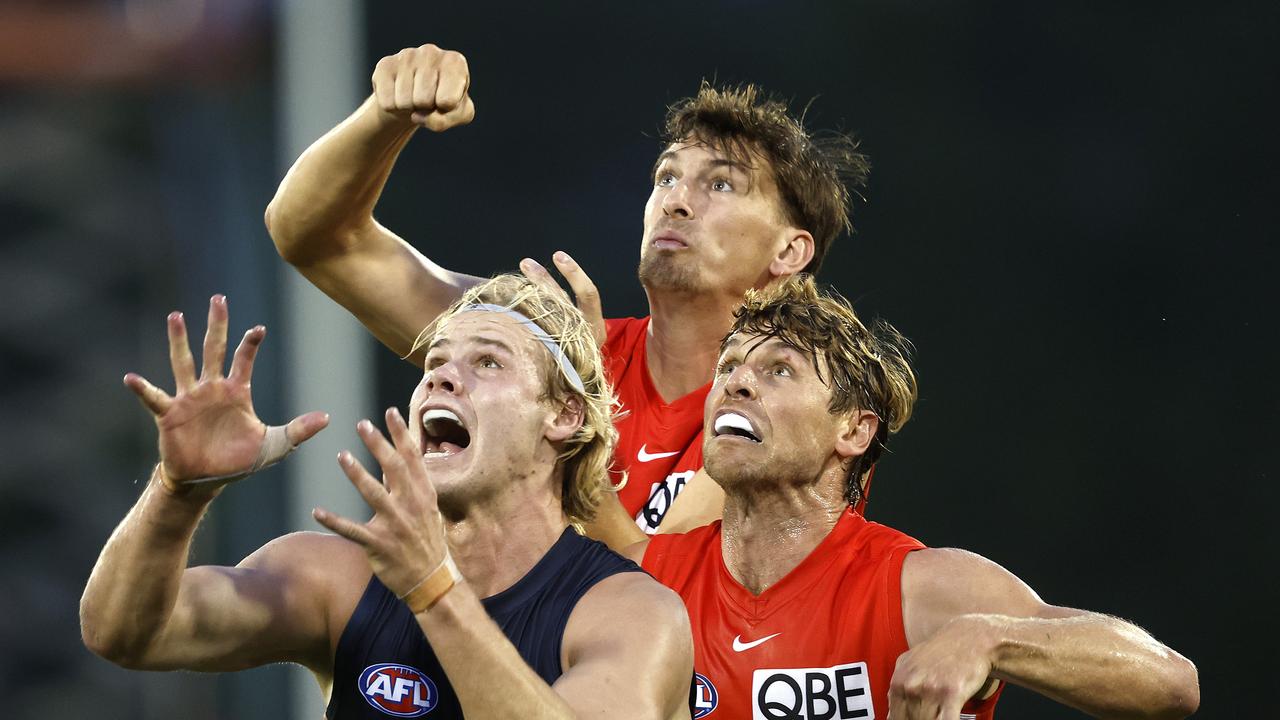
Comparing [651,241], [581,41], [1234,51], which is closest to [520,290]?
[651,241]

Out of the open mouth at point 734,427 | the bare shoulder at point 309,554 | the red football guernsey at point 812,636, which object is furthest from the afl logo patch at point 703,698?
the bare shoulder at point 309,554

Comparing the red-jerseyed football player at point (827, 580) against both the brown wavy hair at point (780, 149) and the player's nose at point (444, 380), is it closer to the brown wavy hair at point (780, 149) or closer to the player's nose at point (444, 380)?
the player's nose at point (444, 380)

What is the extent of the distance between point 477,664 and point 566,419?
81 centimetres

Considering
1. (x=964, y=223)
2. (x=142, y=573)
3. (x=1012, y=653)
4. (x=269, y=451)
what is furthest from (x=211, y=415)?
(x=964, y=223)

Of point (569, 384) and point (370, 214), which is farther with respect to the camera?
point (370, 214)

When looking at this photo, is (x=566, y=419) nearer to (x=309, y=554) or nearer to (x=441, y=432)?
(x=441, y=432)

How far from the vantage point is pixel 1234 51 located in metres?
4.68

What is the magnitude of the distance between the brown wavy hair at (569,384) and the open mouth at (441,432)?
0.59ft

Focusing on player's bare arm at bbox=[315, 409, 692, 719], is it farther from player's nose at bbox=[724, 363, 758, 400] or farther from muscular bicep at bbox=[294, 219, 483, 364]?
muscular bicep at bbox=[294, 219, 483, 364]

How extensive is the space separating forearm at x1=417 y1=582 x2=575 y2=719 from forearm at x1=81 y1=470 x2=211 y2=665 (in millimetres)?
457

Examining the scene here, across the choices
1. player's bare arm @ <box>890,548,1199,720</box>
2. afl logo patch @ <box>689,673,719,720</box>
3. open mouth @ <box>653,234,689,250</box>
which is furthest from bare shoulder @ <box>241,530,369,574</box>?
open mouth @ <box>653,234,689,250</box>

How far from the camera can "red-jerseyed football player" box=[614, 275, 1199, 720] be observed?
279 centimetres

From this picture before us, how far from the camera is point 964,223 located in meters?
4.84

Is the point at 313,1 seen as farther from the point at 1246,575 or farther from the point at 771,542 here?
the point at 1246,575
